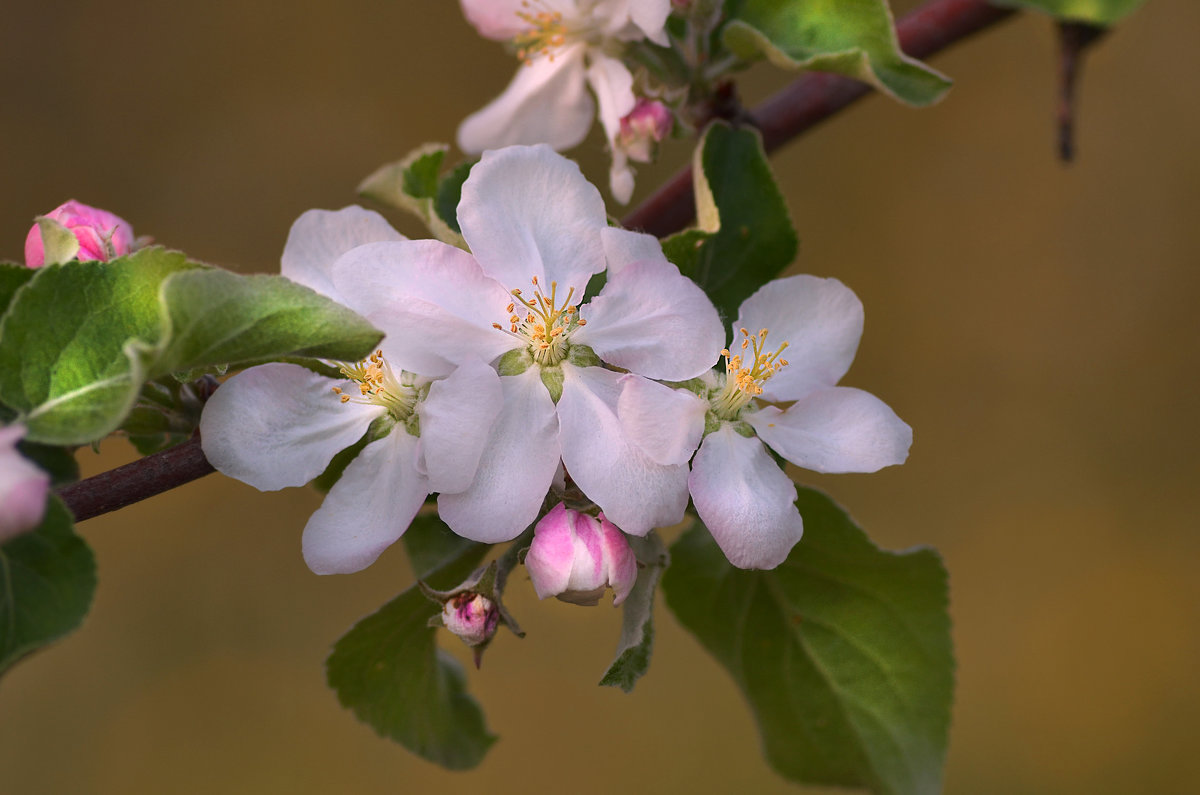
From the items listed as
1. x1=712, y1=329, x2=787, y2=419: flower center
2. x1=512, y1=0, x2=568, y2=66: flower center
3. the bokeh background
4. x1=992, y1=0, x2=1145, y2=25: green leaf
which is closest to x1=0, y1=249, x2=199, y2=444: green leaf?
x1=712, y1=329, x2=787, y2=419: flower center

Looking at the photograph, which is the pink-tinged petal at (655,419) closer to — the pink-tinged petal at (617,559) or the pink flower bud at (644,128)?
the pink-tinged petal at (617,559)

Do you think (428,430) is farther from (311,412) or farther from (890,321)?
(890,321)

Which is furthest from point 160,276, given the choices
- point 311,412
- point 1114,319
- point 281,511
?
point 1114,319

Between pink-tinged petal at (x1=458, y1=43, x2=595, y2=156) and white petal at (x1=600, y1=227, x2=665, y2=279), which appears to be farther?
pink-tinged petal at (x1=458, y1=43, x2=595, y2=156)

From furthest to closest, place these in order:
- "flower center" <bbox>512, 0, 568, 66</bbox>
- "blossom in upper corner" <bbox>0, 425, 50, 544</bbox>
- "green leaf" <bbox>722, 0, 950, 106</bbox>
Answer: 1. "flower center" <bbox>512, 0, 568, 66</bbox>
2. "green leaf" <bbox>722, 0, 950, 106</bbox>
3. "blossom in upper corner" <bbox>0, 425, 50, 544</bbox>

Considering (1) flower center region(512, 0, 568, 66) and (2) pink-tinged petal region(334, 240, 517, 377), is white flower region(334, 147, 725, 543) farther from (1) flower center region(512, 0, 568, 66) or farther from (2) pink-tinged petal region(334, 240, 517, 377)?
(1) flower center region(512, 0, 568, 66)

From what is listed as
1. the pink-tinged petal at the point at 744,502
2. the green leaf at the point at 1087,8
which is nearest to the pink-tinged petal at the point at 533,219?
the pink-tinged petal at the point at 744,502
